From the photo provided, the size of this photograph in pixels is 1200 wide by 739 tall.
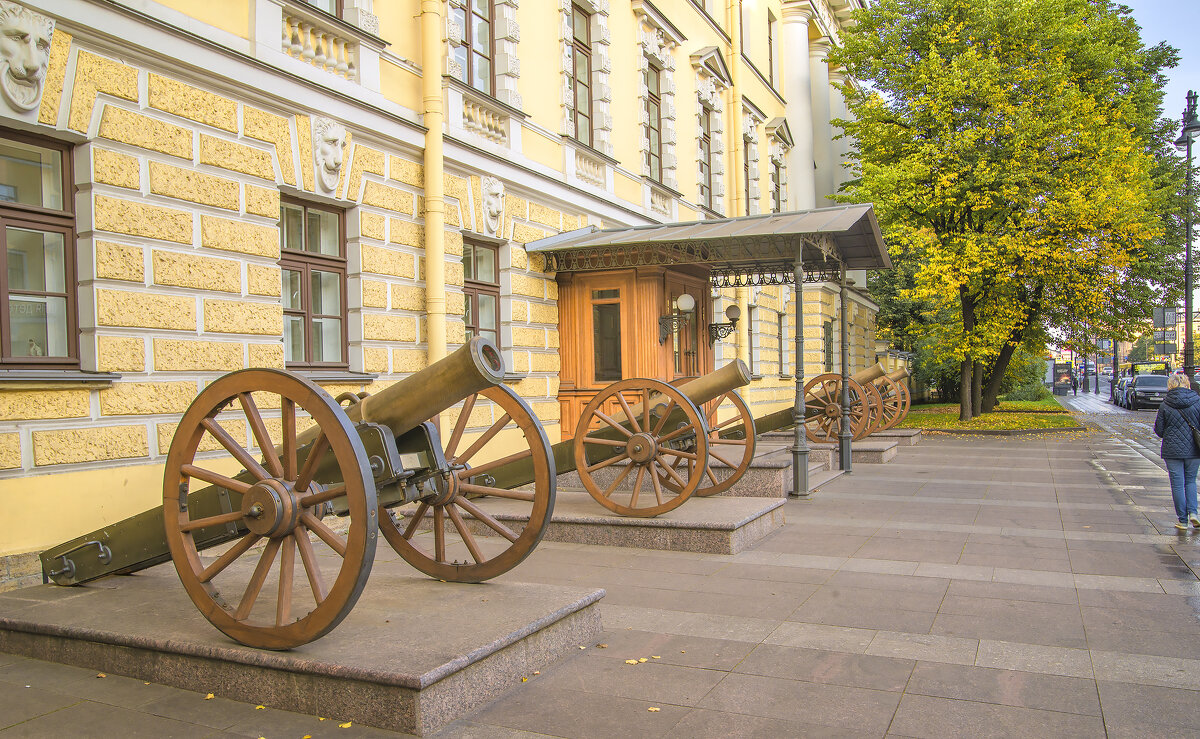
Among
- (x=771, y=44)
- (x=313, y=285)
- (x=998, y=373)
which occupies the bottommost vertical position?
(x=998, y=373)

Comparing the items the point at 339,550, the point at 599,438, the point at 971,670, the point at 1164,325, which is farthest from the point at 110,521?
the point at 1164,325

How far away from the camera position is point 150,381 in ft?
20.9

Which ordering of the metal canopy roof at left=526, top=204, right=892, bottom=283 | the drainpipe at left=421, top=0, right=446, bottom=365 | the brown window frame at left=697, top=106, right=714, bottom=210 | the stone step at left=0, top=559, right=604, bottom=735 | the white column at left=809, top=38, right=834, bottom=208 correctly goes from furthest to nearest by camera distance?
the white column at left=809, top=38, right=834, bottom=208 < the brown window frame at left=697, top=106, right=714, bottom=210 < the metal canopy roof at left=526, top=204, right=892, bottom=283 < the drainpipe at left=421, top=0, right=446, bottom=365 < the stone step at left=0, top=559, right=604, bottom=735

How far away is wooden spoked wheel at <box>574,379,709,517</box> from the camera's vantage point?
25.1 ft

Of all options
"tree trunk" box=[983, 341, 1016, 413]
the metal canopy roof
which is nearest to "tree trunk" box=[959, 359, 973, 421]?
"tree trunk" box=[983, 341, 1016, 413]

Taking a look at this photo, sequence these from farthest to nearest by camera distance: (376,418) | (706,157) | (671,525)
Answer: (706,157) → (671,525) → (376,418)

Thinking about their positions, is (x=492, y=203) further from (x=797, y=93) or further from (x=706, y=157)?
(x=797, y=93)

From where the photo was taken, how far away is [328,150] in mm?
8062

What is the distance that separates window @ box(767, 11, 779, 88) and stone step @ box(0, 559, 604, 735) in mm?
22068

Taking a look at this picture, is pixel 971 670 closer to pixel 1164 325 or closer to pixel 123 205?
pixel 123 205

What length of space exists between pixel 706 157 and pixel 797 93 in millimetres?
8865

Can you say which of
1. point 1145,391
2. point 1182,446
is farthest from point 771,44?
point 1145,391

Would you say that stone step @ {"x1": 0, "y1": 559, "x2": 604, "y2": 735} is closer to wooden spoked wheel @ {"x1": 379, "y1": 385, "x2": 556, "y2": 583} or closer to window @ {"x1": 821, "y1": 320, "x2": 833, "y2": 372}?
wooden spoked wheel @ {"x1": 379, "y1": 385, "x2": 556, "y2": 583}

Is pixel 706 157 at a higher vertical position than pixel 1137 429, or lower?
higher
